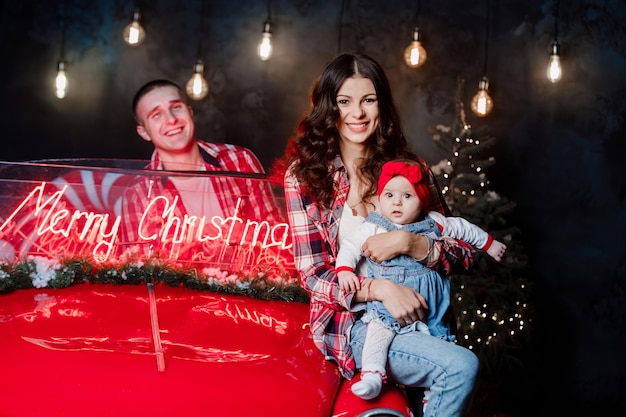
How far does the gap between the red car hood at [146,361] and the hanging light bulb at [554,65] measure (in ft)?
12.4

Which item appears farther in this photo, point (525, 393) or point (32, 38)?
point (32, 38)

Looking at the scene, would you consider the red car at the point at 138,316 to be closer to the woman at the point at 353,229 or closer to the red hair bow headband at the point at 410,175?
the woman at the point at 353,229

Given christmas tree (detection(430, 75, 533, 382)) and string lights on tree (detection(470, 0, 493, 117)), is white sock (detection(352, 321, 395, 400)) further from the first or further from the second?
string lights on tree (detection(470, 0, 493, 117))

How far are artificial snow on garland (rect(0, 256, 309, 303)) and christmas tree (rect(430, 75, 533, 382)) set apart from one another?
1.85m

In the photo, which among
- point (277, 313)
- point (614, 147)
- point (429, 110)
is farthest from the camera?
point (429, 110)

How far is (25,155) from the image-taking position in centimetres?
590

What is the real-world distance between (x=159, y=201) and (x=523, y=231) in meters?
3.69

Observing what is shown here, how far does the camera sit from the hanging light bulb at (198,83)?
5566 millimetres

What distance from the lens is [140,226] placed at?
2754 millimetres

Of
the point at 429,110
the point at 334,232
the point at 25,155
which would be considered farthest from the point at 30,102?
the point at 334,232

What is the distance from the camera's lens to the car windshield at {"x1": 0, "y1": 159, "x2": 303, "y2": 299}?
2625 millimetres

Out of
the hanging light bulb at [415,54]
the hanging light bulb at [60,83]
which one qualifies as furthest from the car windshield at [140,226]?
the hanging light bulb at [60,83]

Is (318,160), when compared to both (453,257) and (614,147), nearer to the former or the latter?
(453,257)

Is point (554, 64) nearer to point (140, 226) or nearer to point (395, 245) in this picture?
point (395, 245)
